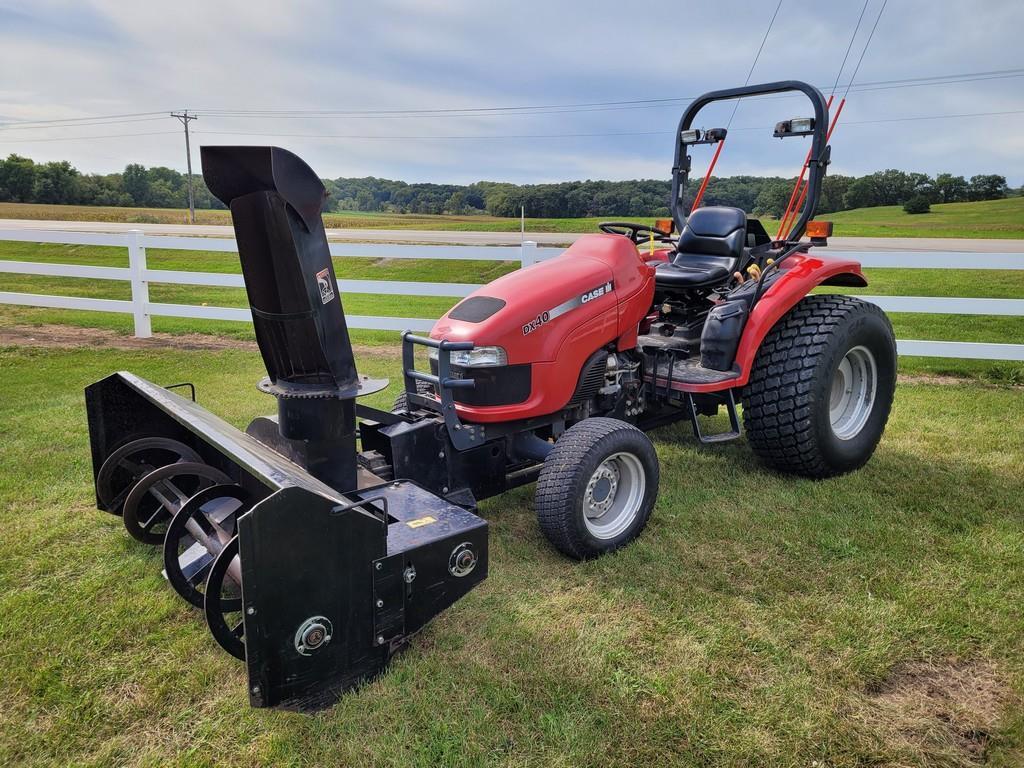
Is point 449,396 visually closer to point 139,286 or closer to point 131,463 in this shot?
point 131,463

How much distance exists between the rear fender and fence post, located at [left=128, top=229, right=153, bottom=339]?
7417 millimetres

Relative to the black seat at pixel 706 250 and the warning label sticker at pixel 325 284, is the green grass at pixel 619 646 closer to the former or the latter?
the black seat at pixel 706 250

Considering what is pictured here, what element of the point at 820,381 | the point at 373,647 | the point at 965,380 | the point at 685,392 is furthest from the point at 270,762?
the point at 965,380

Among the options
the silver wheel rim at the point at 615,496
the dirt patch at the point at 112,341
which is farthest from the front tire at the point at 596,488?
the dirt patch at the point at 112,341

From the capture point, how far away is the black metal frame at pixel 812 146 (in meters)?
4.29

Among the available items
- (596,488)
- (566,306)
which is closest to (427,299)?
(566,306)

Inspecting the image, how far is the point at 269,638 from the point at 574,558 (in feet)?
4.99

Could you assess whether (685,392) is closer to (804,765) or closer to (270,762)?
(804,765)

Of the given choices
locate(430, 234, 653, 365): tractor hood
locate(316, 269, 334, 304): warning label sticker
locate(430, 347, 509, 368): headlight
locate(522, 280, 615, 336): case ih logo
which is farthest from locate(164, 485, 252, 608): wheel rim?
locate(522, 280, 615, 336): case ih logo

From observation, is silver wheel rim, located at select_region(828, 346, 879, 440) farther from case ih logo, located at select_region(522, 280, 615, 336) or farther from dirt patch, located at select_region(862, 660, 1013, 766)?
dirt patch, located at select_region(862, 660, 1013, 766)

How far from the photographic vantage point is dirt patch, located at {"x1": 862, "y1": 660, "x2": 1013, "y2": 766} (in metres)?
2.27

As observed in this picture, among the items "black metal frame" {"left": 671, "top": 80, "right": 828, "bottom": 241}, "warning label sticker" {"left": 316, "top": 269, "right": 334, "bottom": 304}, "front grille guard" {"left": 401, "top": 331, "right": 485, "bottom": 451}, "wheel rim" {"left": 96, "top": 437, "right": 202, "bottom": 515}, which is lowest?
"wheel rim" {"left": 96, "top": 437, "right": 202, "bottom": 515}

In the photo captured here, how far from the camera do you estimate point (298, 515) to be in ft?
7.18

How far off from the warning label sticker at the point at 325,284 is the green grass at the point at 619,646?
1.33 meters
